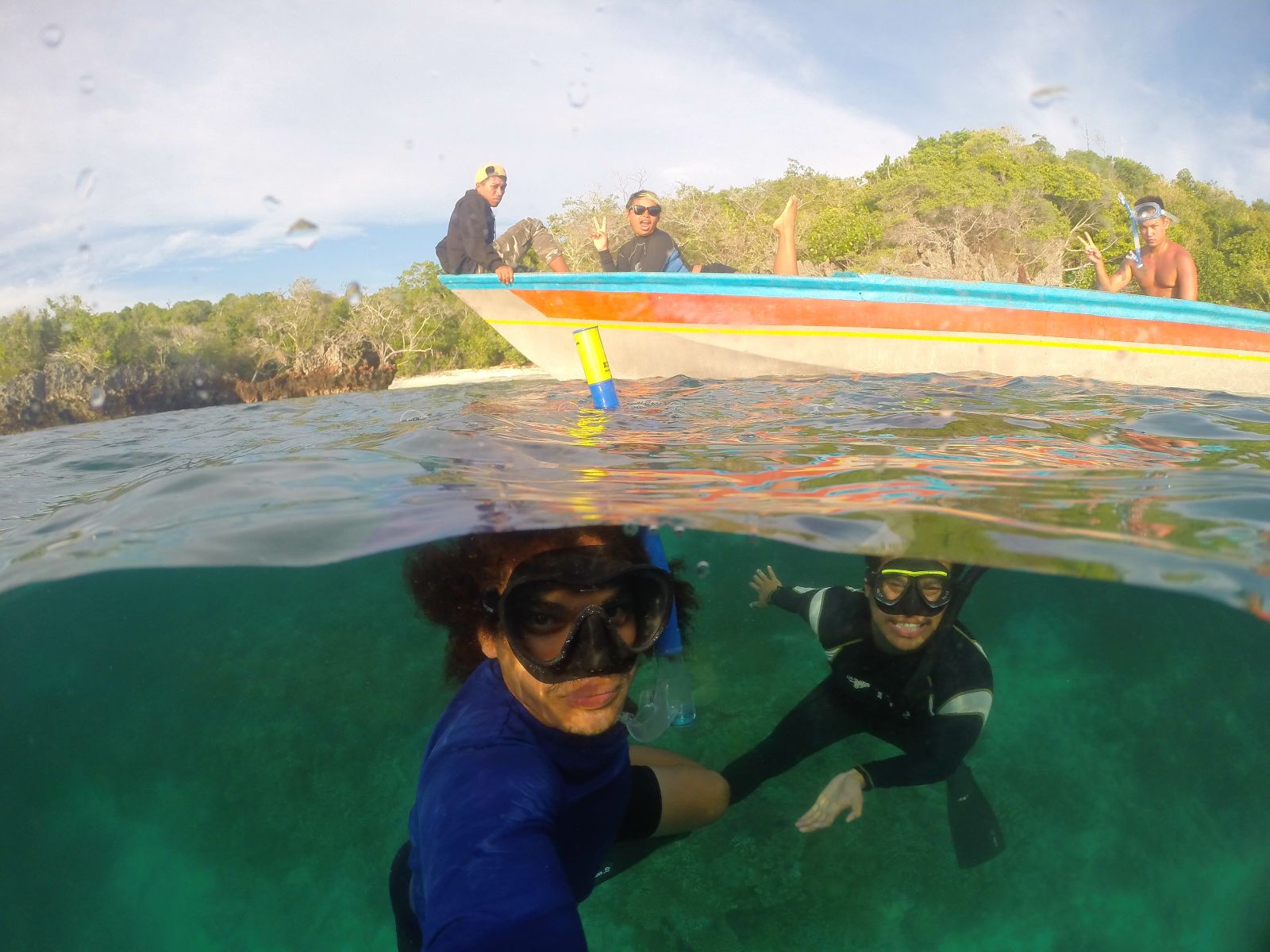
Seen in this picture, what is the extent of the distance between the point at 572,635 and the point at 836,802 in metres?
2.61

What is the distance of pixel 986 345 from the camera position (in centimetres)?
807

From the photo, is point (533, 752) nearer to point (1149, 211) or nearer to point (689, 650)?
point (689, 650)

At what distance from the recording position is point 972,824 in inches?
221

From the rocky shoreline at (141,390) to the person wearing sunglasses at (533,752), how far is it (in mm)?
16567

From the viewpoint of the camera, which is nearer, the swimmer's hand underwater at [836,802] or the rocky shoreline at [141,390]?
the swimmer's hand underwater at [836,802]

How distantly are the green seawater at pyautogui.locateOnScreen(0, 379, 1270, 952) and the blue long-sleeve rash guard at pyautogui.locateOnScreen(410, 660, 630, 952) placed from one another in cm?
146

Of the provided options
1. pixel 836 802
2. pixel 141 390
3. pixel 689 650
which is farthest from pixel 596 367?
pixel 141 390

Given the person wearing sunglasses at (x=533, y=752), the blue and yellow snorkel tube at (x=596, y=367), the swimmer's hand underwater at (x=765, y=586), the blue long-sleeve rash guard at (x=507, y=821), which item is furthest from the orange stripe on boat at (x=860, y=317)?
the blue long-sleeve rash guard at (x=507, y=821)

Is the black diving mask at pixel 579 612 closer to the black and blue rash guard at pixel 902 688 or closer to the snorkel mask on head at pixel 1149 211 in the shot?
the black and blue rash guard at pixel 902 688

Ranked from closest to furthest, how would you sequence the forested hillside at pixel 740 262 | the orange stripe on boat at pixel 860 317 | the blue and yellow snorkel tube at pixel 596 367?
1. the blue and yellow snorkel tube at pixel 596 367
2. the orange stripe on boat at pixel 860 317
3. the forested hillside at pixel 740 262

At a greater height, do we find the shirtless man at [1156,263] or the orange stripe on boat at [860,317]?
the shirtless man at [1156,263]

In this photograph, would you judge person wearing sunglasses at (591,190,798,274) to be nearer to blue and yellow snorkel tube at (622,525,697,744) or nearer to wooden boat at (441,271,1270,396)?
wooden boat at (441,271,1270,396)

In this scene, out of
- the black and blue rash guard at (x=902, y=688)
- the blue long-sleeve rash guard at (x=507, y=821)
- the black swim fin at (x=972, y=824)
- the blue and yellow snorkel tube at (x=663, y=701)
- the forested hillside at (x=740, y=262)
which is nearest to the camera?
the blue long-sleeve rash guard at (x=507, y=821)

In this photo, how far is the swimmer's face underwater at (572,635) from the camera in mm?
2828
